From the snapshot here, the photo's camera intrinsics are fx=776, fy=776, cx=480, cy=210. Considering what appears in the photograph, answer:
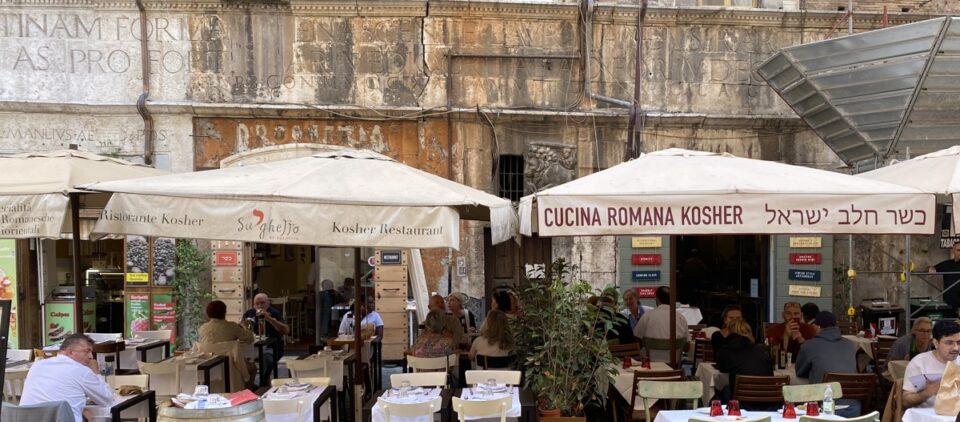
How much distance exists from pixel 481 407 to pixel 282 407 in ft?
5.08

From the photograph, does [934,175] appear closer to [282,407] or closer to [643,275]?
[282,407]

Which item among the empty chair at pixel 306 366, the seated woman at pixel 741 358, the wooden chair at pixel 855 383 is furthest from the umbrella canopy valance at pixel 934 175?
the empty chair at pixel 306 366

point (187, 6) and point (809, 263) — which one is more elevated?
point (187, 6)

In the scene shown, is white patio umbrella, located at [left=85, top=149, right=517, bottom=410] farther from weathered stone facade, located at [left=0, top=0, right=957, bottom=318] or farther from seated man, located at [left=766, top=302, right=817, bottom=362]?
weathered stone facade, located at [left=0, top=0, right=957, bottom=318]

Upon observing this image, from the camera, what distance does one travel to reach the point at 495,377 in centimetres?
704

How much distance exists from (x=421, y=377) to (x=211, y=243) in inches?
313

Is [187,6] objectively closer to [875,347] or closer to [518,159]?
[518,159]

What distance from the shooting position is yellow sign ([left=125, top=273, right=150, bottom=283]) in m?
13.2

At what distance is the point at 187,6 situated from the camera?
13484 millimetres

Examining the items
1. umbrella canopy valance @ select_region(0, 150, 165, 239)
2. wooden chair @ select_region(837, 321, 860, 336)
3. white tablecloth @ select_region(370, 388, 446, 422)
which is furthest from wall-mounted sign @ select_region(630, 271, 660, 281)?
umbrella canopy valance @ select_region(0, 150, 165, 239)

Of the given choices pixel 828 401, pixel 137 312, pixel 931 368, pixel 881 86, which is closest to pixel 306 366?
pixel 828 401

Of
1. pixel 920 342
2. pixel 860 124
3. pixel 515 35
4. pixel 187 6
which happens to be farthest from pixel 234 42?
pixel 920 342

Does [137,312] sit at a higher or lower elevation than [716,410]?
lower

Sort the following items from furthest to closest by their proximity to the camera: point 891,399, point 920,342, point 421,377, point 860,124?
point 860,124, point 920,342, point 421,377, point 891,399
